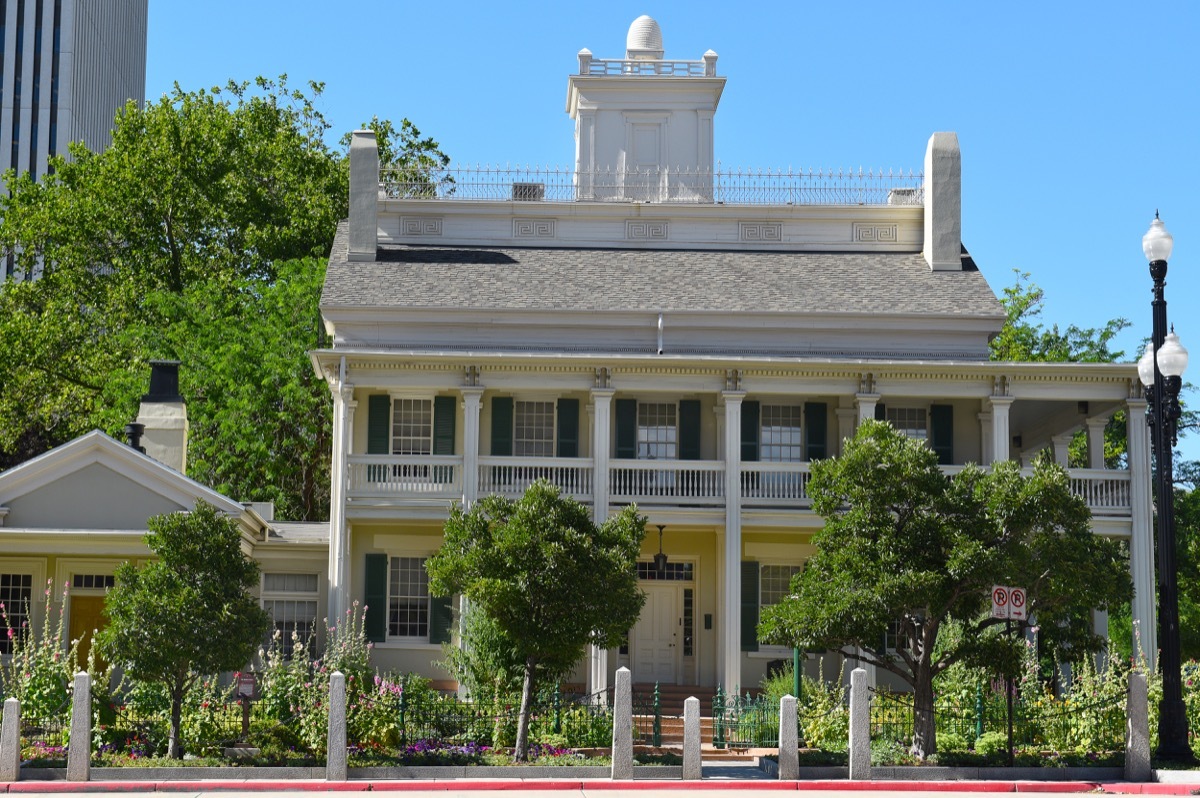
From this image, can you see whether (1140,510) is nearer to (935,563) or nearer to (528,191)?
(935,563)

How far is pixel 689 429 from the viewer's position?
105 feet

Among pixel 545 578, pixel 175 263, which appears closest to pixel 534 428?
pixel 545 578

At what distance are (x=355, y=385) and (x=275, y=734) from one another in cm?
940

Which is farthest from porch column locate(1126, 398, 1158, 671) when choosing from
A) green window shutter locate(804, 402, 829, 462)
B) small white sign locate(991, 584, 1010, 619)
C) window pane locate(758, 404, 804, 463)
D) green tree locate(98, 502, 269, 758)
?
green tree locate(98, 502, 269, 758)

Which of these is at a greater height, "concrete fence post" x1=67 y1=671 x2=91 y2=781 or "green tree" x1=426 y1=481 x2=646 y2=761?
"green tree" x1=426 y1=481 x2=646 y2=761

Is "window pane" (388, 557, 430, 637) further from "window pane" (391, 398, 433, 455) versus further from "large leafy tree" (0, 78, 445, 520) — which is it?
"large leafy tree" (0, 78, 445, 520)

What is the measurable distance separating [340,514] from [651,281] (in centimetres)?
845

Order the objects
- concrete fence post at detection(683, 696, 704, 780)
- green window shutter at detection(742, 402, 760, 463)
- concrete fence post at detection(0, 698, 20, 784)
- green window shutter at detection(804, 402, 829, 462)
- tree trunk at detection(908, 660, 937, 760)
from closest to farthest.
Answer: concrete fence post at detection(0, 698, 20, 784), concrete fence post at detection(683, 696, 704, 780), tree trunk at detection(908, 660, 937, 760), green window shutter at detection(804, 402, 829, 462), green window shutter at detection(742, 402, 760, 463)

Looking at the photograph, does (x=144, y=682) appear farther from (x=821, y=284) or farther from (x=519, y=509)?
(x=821, y=284)

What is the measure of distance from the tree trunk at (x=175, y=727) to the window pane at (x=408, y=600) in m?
9.10

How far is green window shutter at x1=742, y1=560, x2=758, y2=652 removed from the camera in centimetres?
3073

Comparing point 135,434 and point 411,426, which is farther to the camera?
point 135,434

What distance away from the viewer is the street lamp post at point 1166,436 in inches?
822

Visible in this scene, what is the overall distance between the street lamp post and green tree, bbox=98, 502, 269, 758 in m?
12.7
